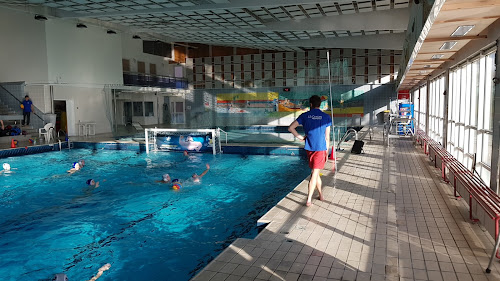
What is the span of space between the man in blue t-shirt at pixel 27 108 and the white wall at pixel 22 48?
3.36 feet

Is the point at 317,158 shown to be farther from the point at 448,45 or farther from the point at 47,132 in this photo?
the point at 47,132

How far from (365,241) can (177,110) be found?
24106mm

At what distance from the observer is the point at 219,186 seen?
25.3 ft

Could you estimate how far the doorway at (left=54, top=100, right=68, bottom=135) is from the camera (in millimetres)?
16812

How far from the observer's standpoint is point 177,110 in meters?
26.5

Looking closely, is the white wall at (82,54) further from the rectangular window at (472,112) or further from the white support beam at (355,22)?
the rectangular window at (472,112)

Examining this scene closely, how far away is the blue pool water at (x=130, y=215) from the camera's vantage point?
162 inches

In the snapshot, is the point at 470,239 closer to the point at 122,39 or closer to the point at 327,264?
the point at 327,264

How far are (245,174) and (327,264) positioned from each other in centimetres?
600

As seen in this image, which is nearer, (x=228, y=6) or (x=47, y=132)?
(x=228, y=6)

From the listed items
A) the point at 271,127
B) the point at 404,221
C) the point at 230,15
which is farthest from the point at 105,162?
the point at 271,127

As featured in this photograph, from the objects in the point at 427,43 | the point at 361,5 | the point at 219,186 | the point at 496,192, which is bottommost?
the point at 219,186

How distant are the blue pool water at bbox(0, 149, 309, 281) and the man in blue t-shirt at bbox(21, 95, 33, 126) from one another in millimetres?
5054

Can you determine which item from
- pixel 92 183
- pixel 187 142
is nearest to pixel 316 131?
pixel 92 183
